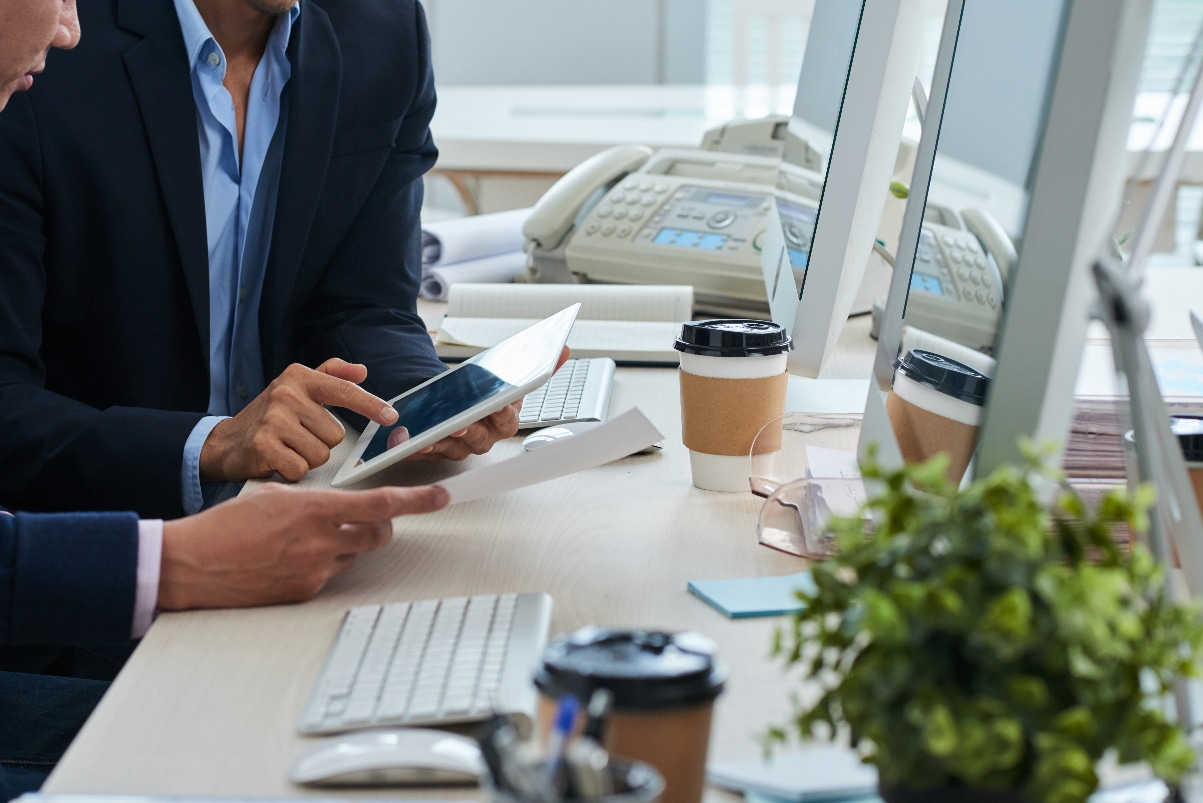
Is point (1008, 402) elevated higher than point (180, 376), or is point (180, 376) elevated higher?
point (1008, 402)

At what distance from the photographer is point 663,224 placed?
188 centimetres

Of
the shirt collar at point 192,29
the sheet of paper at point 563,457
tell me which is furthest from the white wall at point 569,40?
the sheet of paper at point 563,457

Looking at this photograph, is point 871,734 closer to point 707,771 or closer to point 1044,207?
point 707,771

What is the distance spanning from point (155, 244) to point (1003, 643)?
1.24 metres

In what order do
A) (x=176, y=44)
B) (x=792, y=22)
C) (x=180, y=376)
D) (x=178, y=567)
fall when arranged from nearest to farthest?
(x=178, y=567), (x=176, y=44), (x=180, y=376), (x=792, y=22)

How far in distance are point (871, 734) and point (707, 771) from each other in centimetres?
14

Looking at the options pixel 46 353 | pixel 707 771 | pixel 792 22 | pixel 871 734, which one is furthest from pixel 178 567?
pixel 792 22

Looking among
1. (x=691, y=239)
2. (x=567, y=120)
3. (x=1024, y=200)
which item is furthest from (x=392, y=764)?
(x=567, y=120)

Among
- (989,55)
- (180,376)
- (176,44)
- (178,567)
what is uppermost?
(989,55)

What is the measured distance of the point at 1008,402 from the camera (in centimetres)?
68

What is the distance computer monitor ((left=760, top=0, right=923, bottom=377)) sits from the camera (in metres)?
1.15

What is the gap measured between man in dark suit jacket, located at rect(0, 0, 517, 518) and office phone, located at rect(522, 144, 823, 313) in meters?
0.31

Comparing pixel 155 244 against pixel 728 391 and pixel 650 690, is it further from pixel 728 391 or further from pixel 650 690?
pixel 650 690

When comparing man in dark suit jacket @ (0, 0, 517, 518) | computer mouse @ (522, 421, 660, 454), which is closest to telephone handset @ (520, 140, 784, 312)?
man in dark suit jacket @ (0, 0, 517, 518)
